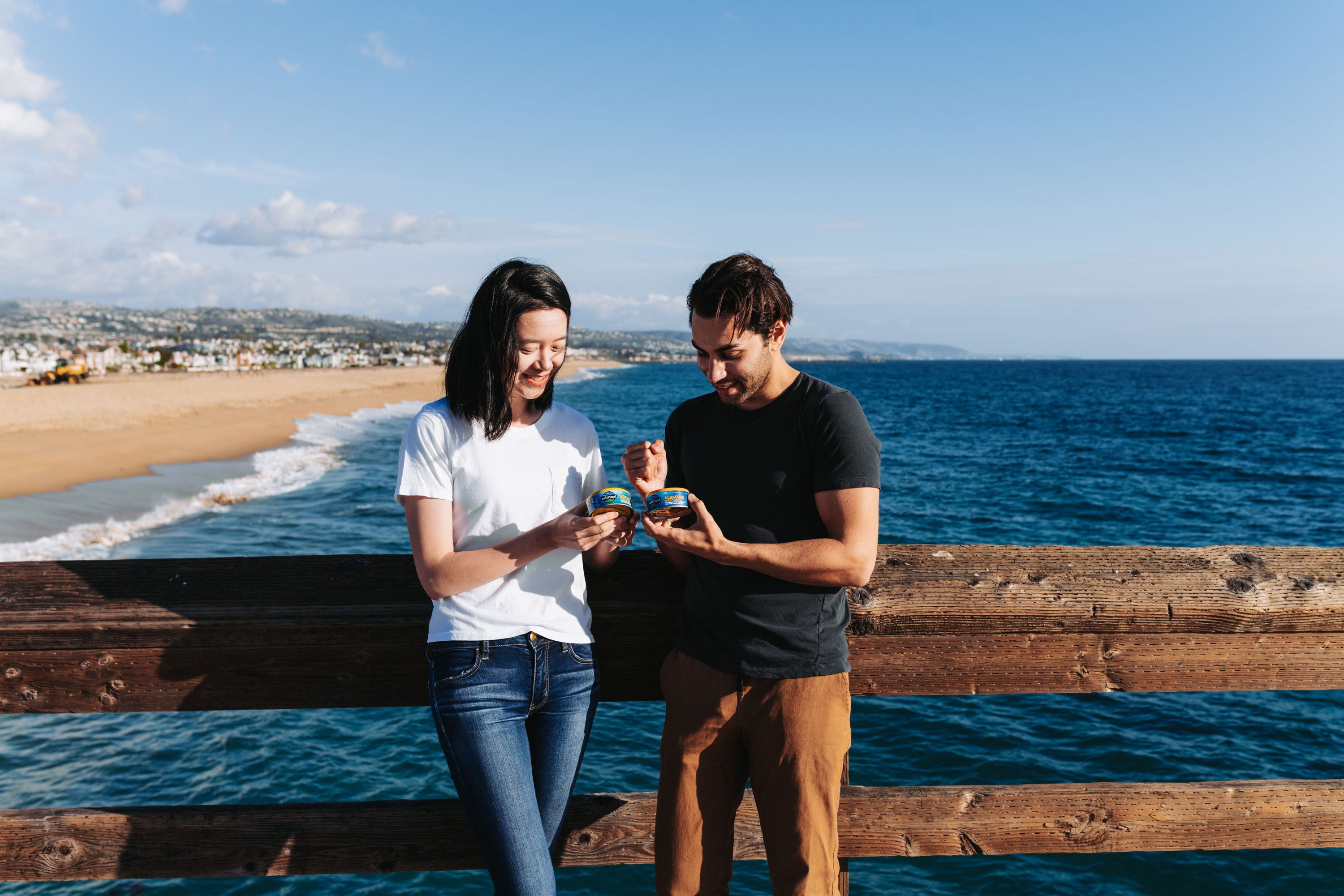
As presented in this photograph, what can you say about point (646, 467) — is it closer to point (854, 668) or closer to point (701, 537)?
point (701, 537)

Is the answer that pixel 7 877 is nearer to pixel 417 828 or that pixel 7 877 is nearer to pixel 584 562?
pixel 417 828

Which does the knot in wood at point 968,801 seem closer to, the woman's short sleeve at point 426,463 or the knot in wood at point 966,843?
the knot in wood at point 966,843

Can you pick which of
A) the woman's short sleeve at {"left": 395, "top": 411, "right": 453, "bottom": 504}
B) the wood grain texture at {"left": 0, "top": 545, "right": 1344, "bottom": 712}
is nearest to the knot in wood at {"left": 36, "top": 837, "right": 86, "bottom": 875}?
the wood grain texture at {"left": 0, "top": 545, "right": 1344, "bottom": 712}

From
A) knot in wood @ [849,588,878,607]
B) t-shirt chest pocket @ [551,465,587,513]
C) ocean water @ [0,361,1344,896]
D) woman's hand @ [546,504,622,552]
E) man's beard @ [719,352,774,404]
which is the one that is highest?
man's beard @ [719,352,774,404]

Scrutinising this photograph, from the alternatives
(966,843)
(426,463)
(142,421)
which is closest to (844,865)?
(966,843)

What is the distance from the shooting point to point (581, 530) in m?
2.15

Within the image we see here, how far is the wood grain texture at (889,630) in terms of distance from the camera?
212cm

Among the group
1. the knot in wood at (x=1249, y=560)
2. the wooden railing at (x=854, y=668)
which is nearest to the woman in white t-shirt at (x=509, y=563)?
the wooden railing at (x=854, y=668)

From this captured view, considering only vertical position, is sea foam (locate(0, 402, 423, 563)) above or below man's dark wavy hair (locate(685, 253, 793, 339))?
below

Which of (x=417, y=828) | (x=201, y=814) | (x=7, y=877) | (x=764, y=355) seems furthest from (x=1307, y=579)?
(x=7, y=877)

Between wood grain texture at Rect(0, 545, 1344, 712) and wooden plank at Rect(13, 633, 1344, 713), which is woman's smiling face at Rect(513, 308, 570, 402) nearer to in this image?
wood grain texture at Rect(0, 545, 1344, 712)

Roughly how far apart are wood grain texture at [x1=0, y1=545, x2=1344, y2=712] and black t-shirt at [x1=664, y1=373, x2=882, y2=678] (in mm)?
139

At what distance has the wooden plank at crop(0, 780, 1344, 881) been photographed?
84.4 inches

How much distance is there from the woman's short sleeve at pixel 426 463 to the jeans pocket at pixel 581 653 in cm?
55
